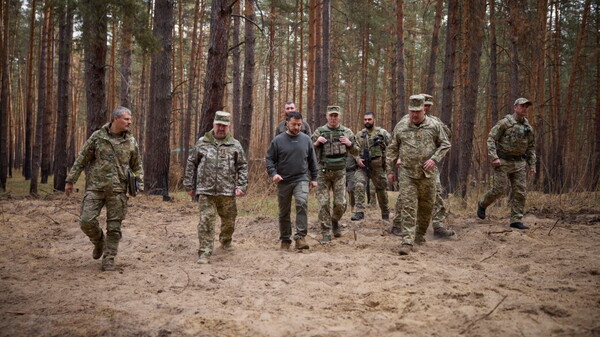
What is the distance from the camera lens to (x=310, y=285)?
5031mm

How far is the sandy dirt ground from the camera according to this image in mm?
3781

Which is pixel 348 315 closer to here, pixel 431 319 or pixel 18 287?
pixel 431 319

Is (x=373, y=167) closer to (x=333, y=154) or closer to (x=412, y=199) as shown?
(x=333, y=154)

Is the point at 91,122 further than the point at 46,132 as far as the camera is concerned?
No

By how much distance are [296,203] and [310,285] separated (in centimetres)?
198

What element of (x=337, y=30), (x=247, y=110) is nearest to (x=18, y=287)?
(x=247, y=110)

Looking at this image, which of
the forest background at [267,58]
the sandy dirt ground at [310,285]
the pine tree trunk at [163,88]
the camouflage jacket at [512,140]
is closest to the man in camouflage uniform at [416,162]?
the sandy dirt ground at [310,285]

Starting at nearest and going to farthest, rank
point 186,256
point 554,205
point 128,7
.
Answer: point 186,256
point 128,7
point 554,205

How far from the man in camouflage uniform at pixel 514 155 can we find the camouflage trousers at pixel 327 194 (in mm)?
2845

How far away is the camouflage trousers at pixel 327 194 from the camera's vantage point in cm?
739

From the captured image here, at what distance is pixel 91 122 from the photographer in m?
10.9

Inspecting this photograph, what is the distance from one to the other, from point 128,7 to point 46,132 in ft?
32.9

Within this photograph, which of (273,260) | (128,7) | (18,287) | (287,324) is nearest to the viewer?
(287,324)

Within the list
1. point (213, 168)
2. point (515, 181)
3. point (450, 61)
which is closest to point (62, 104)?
point (213, 168)
